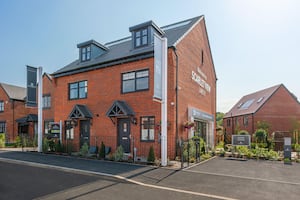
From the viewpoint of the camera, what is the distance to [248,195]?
6406 mm

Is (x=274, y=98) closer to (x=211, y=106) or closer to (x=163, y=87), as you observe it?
(x=211, y=106)

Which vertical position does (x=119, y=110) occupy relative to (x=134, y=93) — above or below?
below

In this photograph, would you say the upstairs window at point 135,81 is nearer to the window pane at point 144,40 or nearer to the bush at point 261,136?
the window pane at point 144,40

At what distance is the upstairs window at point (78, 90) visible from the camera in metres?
17.0

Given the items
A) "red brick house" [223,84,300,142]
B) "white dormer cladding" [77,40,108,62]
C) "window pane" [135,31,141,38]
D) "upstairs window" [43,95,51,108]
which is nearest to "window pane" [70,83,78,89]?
"white dormer cladding" [77,40,108,62]

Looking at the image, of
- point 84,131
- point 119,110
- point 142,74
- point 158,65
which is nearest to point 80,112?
point 84,131

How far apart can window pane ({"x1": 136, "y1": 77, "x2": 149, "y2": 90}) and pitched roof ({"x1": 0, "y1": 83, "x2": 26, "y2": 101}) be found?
859 inches

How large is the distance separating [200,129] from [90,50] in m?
10.9

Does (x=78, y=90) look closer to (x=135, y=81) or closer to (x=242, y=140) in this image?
(x=135, y=81)

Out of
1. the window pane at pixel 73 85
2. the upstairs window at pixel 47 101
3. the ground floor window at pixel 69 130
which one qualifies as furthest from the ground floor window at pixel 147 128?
the upstairs window at pixel 47 101

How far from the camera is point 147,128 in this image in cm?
1373

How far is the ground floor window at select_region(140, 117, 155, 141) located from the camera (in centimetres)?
1351

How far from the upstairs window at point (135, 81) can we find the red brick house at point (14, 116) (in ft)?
54.9

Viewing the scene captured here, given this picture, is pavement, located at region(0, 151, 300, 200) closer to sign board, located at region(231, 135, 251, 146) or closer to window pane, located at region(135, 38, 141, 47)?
sign board, located at region(231, 135, 251, 146)
